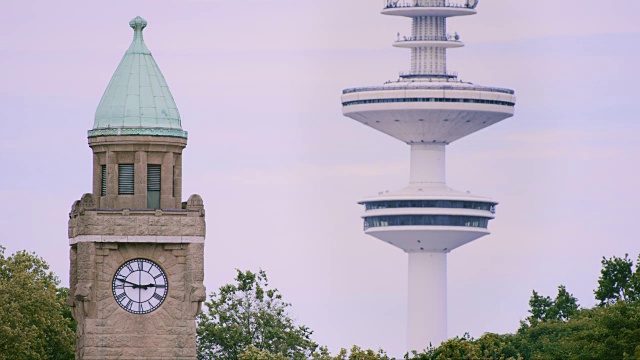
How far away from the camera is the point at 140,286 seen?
81938 millimetres

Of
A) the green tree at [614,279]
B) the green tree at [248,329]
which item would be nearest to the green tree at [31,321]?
the green tree at [248,329]

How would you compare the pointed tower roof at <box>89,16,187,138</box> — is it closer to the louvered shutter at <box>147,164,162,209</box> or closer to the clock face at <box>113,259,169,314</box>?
the louvered shutter at <box>147,164,162,209</box>

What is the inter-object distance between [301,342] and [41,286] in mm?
16819

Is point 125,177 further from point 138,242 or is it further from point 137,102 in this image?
point 137,102

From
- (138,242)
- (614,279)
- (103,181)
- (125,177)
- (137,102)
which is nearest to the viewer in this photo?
(138,242)

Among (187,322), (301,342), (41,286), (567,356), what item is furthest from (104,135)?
(567,356)

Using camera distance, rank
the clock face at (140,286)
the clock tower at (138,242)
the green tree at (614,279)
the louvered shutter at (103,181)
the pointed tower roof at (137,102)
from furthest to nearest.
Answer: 1. the green tree at (614,279)
2. the louvered shutter at (103,181)
3. the pointed tower roof at (137,102)
4. the clock face at (140,286)
5. the clock tower at (138,242)

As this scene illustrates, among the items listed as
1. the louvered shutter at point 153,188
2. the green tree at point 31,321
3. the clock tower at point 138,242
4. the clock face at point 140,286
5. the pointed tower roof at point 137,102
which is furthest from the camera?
the green tree at point 31,321

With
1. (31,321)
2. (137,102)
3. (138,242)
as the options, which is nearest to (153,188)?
(138,242)

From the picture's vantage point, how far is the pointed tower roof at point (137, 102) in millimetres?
82062

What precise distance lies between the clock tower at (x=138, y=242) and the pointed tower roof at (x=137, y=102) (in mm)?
34

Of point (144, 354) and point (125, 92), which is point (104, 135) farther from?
point (144, 354)

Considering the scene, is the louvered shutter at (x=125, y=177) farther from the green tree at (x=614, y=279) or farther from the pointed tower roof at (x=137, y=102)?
the green tree at (x=614, y=279)

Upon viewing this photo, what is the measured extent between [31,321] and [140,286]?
140 feet
